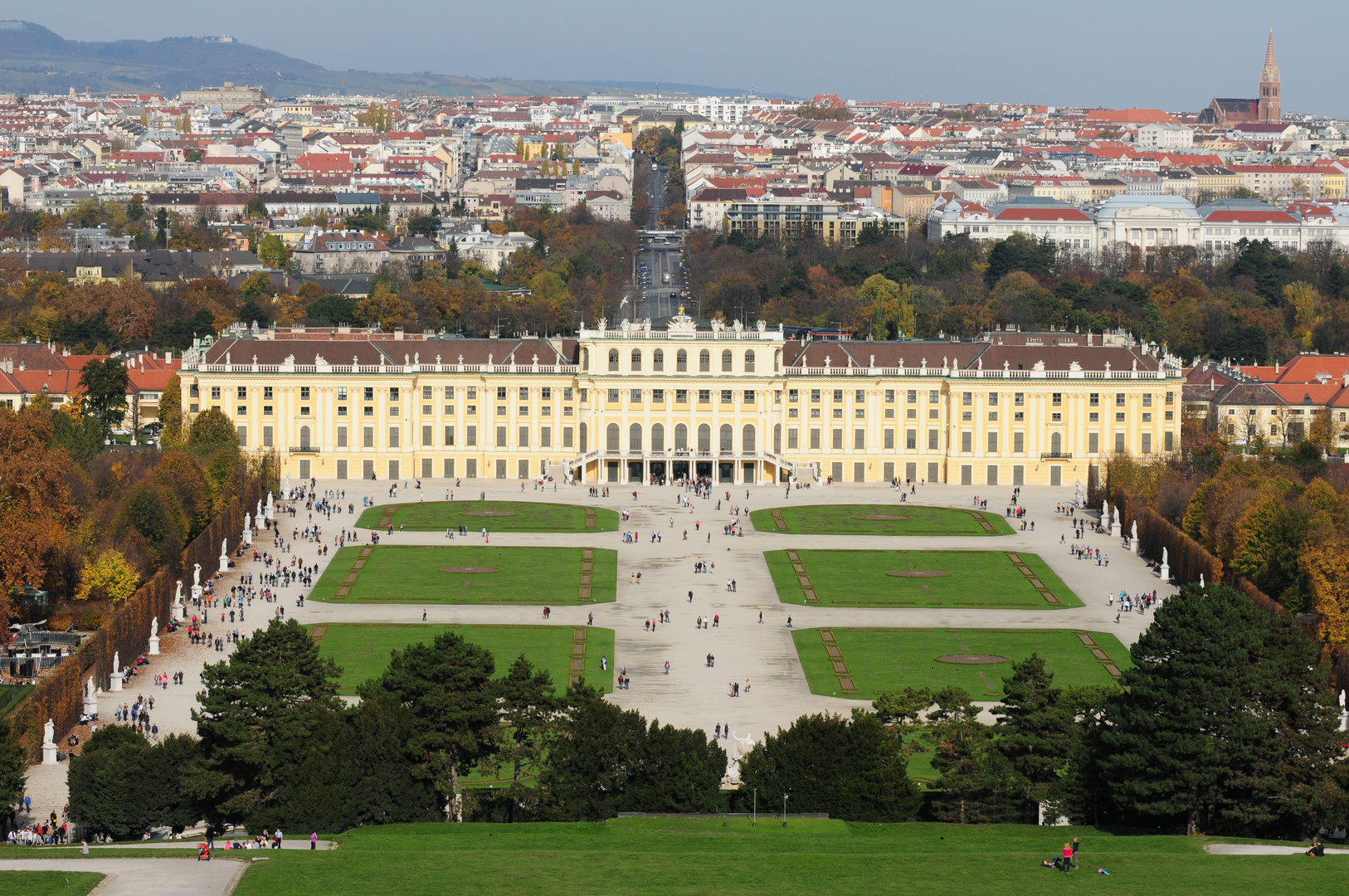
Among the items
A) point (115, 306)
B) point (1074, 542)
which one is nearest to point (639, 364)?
point (1074, 542)

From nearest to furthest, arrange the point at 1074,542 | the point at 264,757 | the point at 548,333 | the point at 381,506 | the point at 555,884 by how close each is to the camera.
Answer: the point at 555,884, the point at 264,757, the point at 1074,542, the point at 381,506, the point at 548,333

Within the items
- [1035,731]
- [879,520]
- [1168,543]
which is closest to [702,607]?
[1168,543]

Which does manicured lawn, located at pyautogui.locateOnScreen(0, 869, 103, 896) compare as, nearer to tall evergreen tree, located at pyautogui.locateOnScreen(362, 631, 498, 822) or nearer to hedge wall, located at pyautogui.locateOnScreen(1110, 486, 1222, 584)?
tall evergreen tree, located at pyautogui.locateOnScreen(362, 631, 498, 822)

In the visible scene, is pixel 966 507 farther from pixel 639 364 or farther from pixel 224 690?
pixel 224 690

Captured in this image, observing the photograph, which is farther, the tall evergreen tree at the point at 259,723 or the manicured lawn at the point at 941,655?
the manicured lawn at the point at 941,655

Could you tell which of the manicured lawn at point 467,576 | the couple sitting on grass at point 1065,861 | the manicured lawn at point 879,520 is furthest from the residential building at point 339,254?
the couple sitting on grass at point 1065,861

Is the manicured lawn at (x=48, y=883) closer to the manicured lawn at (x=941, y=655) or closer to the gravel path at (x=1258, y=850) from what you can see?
the gravel path at (x=1258, y=850)

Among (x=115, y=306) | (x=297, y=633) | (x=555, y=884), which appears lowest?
(x=555, y=884)
